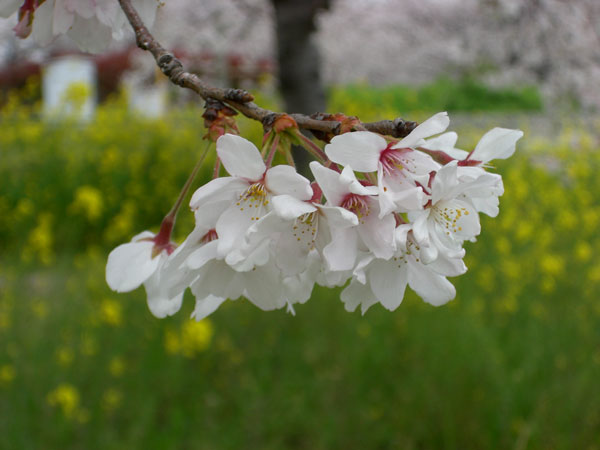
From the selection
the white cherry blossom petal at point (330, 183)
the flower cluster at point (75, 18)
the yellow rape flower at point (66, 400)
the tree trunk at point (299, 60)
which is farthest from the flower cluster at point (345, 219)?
the tree trunk at point (299, 60)

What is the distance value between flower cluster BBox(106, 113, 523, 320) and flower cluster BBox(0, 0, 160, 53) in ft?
1.45

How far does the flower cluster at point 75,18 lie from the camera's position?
3.09 ft

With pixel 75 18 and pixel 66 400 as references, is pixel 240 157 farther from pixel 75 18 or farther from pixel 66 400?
pixel 66 400

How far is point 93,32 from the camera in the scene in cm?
101

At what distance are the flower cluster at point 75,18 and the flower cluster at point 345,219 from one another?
44cm

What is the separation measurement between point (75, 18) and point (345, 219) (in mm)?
652

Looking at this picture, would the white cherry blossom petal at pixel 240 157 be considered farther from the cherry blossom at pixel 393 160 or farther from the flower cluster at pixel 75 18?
the flower cluster at pixel 75 18

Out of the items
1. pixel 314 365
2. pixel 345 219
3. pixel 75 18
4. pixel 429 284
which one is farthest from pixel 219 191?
pixel 314 365

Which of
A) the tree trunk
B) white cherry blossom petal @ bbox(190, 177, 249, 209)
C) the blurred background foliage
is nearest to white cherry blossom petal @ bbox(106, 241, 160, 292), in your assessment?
white cherry blossom petal @ bbox(190, 177, 249, 209)

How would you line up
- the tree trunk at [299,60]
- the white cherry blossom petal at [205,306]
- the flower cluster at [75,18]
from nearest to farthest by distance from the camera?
the white cherry blossom petal at [205,306] < the flower cluster at [75,18] < the tree trunk at [299,60]

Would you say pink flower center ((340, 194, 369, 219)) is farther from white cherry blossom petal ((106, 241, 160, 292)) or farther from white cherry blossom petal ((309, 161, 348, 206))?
white cherry blossom petal ((106, 241, 160, 292))

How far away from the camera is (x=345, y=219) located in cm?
62

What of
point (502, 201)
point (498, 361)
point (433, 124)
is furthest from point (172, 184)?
point (433, 124)

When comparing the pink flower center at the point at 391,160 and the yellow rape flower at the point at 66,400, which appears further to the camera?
the yellow rape flower at the point at 66,400
